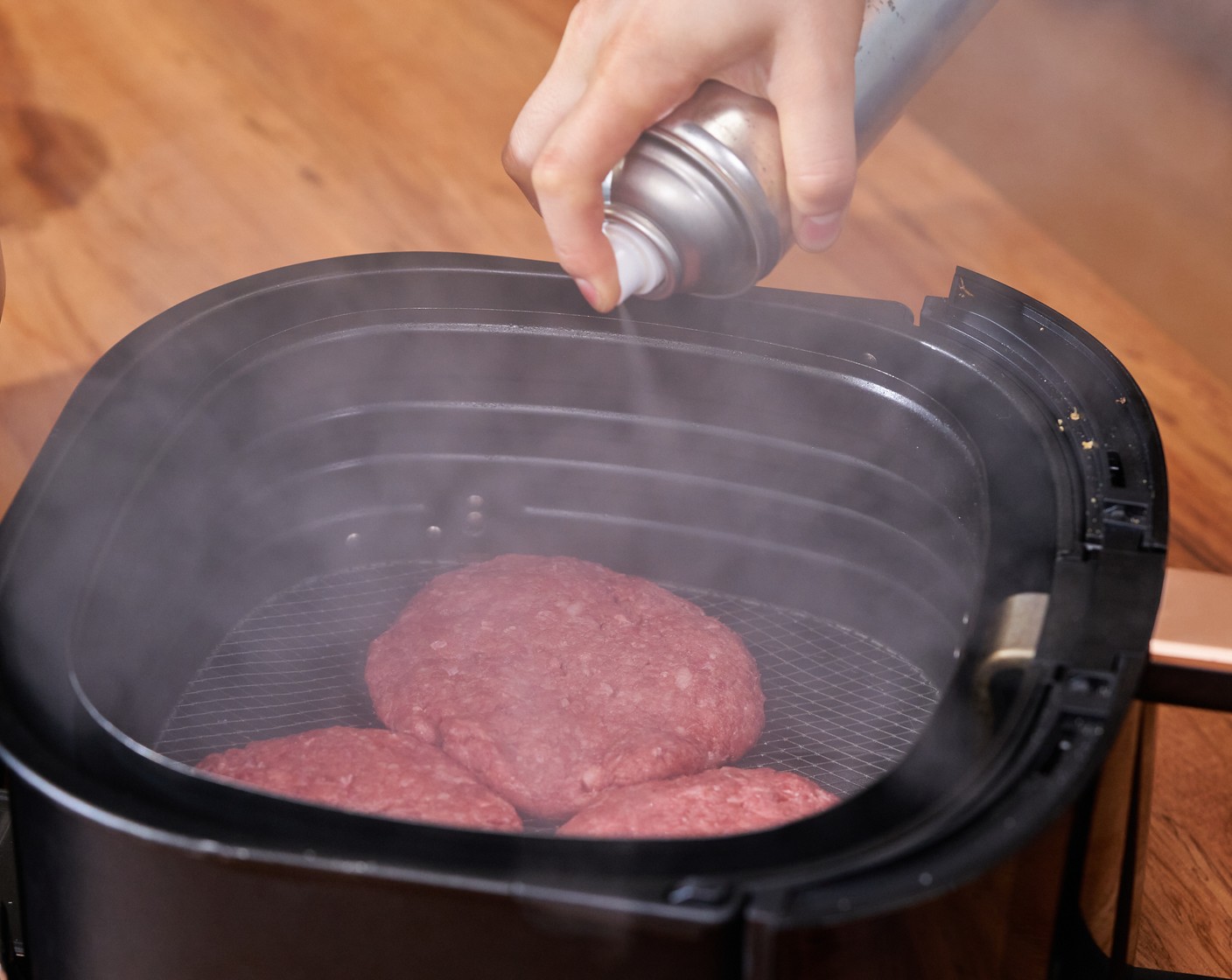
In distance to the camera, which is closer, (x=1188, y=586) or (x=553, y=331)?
(x=1188, y=586)

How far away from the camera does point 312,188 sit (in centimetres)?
182

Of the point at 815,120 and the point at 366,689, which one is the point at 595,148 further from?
the point at 366,689

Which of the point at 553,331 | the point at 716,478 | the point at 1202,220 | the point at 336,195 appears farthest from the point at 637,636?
the point at 1202,220

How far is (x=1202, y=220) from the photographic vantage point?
204 centimetres

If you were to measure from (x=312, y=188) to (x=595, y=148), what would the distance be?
106 cm

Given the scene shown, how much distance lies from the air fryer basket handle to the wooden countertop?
48cm

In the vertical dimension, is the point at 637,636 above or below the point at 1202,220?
below

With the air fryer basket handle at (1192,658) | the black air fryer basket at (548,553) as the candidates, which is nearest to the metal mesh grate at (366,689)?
the black air fryer basket at (548,553)

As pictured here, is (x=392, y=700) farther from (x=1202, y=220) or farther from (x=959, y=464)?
(x=1202, y=220)

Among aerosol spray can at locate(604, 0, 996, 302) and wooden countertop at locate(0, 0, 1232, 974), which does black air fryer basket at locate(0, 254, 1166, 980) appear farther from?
wooden countertop at locate(0, 0, 1232, 974)

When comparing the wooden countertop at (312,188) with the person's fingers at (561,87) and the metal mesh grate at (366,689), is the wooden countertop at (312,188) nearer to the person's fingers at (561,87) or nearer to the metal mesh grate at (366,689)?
the metal mesh grate at (366,689)

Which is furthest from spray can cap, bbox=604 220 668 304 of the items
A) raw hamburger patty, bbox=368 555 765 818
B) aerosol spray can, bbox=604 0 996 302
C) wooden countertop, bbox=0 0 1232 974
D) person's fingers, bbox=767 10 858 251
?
wooden countertop, bbox=0 0 1232 974

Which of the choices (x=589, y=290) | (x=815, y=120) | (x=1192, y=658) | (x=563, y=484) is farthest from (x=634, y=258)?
(x=1192, y=658)

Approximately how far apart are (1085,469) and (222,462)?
2.26 feet
